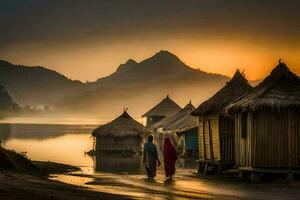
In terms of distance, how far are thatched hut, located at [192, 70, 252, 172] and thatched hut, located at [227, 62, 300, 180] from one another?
522 centimetres

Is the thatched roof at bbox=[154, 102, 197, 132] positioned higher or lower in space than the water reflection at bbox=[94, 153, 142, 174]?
higher

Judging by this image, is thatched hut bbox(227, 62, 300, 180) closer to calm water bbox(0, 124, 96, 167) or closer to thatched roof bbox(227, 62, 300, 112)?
thatched roof bbox(227, 62, 300, 112)

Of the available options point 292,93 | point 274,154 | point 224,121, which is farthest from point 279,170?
point 224,121

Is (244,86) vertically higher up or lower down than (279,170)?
higher up

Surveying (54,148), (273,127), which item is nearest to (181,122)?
(54,148)

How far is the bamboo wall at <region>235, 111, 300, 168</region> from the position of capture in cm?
2808

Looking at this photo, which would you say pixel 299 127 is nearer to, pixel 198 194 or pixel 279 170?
pixel 279 170

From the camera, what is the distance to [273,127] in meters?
28.2

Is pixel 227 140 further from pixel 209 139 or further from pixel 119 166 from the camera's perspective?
pixel 119 166

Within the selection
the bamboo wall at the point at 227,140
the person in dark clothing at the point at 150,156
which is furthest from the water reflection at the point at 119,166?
the person in dark clothing at the point at 150,156

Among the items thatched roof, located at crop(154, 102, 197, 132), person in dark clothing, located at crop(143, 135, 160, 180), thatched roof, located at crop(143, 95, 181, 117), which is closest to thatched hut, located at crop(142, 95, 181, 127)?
thatched roof, located at crop(143, 95, 181, 117)

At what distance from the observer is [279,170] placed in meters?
28.1

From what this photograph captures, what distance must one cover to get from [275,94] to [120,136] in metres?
42.3

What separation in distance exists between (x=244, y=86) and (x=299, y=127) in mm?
8940
